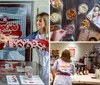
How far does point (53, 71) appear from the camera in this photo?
2.48 metres

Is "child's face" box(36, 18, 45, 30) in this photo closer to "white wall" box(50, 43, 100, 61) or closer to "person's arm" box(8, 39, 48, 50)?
"person's arm" box(8, 39, 48, 50)

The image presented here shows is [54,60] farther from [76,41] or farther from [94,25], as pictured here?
[94,25]

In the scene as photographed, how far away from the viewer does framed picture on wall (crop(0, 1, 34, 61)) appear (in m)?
1.13

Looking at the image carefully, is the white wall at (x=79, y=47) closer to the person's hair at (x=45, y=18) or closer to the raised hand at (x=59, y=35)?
the raised hand at (x=59, y=35)

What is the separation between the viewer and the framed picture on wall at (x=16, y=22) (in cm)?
113

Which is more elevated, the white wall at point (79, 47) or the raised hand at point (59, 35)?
the raised hand at point (59, 35)

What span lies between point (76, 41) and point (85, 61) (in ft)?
0.96

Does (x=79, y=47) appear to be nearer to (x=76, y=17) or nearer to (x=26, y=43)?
(x=76, y=17)

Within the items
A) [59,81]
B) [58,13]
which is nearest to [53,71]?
[59,81]

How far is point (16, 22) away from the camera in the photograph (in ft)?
3.78

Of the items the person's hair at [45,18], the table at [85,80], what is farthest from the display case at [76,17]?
the person's hair at [45,18]

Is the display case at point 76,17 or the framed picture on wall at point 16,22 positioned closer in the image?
the framed picture on wall at point 16,22

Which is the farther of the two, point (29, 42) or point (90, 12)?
point (90, 12)

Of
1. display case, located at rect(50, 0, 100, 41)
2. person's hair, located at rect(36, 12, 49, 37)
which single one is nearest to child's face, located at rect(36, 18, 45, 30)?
person's hair, located at rect(36, 12, 49, 37)
